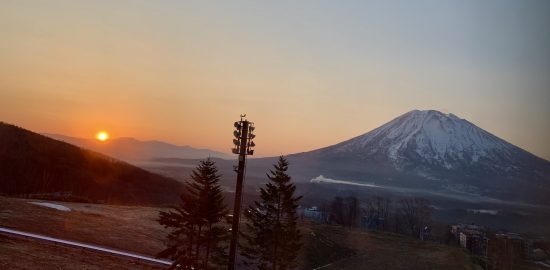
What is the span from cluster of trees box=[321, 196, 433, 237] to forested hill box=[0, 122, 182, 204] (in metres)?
34.4

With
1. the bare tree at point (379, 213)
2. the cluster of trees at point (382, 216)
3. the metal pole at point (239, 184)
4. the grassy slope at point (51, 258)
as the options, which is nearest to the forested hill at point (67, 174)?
the cluster of trees at point (382, 216)

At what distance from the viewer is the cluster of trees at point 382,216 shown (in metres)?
102

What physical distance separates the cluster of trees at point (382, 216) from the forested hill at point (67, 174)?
1356 inches

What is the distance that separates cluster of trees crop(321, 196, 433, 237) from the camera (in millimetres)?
101875

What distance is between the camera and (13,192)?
2726 inches

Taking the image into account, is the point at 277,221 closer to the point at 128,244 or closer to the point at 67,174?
the point at 128,244

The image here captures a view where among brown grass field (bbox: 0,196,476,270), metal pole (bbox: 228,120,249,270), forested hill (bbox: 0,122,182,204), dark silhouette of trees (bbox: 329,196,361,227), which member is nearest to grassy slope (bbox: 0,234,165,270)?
brown grass field (bbox: 0,196,476,270)

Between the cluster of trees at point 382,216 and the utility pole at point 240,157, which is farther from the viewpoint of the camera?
the cluster of trees at point 382,216

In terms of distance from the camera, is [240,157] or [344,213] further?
[344,213]

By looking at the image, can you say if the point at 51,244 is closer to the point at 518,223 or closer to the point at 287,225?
the point at 287,225

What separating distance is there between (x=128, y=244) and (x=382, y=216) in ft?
297

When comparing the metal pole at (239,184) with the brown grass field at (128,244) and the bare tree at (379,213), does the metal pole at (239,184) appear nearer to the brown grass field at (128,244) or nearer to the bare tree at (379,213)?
the brown grass field at (128,244)

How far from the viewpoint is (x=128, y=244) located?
34812 millimetres

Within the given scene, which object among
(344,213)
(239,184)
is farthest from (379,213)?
(239,184)
